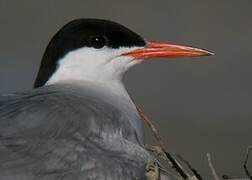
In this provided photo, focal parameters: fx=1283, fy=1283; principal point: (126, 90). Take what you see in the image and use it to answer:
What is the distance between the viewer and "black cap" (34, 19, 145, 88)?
5.24 metres

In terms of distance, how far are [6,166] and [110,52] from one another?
1.12 metres

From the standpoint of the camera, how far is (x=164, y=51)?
5414 millimetres

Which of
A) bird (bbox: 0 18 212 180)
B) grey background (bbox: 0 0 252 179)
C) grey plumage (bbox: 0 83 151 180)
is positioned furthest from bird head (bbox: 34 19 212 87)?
grey background (bbox: 0 0 252 179)

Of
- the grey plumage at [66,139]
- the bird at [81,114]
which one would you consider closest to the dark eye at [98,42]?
the bird at [81,114]

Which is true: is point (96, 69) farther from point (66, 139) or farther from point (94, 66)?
point (66, 139)

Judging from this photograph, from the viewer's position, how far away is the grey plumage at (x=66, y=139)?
438 cm

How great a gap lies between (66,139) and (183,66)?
5344 mm

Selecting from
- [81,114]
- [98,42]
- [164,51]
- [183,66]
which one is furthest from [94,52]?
[183,66]

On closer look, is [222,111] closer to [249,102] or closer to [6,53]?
[249,102]

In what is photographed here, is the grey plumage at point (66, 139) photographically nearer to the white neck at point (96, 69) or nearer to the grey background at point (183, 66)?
the white neck at point (96, 69)

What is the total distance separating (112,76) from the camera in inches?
212

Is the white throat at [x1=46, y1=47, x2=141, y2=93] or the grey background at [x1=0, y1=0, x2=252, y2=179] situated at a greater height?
the white throat at [x1=46, y1=47, x2=141, y2=93]

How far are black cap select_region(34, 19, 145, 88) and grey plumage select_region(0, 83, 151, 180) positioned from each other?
337 millimetres

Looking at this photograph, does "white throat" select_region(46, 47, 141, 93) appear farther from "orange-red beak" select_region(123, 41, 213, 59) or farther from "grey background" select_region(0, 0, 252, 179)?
"grey background" select_region(0, 0, 252, 179)
